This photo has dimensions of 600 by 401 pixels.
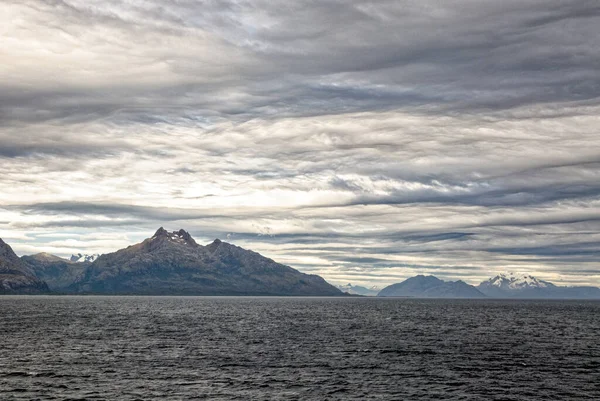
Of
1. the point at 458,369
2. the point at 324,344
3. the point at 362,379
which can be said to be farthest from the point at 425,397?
the point at 324,344

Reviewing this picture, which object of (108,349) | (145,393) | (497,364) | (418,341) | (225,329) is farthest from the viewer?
(225,329)

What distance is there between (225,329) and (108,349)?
197 feet

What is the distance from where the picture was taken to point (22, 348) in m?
120

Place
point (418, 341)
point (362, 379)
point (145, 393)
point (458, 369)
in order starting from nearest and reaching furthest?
point (145, 393) < point (362, 379) < point (458, 369) < point (418, 341)

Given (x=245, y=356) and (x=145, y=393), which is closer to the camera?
(x=145, y=393)

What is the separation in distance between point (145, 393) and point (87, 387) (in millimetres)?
9287

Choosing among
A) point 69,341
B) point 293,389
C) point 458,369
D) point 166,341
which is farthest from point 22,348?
point 458,369

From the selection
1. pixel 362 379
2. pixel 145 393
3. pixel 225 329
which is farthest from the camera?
pixel 225 329

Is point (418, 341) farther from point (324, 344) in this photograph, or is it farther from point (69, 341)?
point (69, 341)

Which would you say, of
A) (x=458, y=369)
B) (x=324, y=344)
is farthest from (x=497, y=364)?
(x=324, y=344)

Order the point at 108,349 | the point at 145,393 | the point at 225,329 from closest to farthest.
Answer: the point at 145,393
the point at 108,349
the point at 225,329

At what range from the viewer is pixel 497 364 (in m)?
105

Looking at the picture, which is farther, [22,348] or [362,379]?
[22,348]

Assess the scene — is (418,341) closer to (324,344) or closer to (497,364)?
(324,344)
